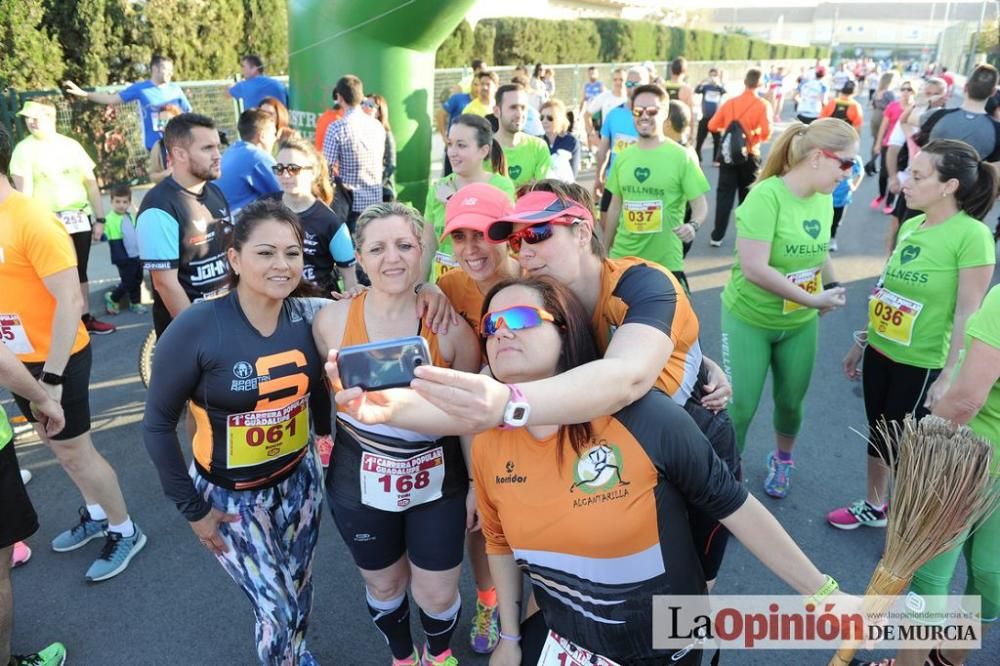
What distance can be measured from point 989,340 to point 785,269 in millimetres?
1283

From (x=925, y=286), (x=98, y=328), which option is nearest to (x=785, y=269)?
(x=925, y=286)

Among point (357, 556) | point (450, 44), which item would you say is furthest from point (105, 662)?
point (450, 44)

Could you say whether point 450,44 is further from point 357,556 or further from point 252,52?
point 357,556

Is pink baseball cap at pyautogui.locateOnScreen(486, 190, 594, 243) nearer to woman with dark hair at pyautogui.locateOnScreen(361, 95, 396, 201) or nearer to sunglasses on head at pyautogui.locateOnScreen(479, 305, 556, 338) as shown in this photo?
sunglasses on head at pyautogui.locateOnScreen(479, 305, 556, 338)

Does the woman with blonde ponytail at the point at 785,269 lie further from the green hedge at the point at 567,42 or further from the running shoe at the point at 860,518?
the green hedge at the point at 567,42

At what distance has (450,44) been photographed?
18.0 metres

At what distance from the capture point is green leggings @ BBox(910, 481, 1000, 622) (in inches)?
86.2

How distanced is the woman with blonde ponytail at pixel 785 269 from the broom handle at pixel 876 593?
70.6 inches

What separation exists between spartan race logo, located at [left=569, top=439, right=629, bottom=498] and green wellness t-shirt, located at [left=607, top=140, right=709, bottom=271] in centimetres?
313

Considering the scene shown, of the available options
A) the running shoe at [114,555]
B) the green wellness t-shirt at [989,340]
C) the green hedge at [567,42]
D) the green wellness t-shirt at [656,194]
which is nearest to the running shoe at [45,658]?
the running shoe at [114,555]

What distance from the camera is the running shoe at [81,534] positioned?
3.48 m

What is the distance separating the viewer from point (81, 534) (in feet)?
11.5

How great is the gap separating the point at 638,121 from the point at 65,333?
3.67 meters

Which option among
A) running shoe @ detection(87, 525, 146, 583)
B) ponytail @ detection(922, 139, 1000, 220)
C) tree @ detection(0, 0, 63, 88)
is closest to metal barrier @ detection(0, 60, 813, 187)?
tree @ detection(0, 0, 63, 88)
